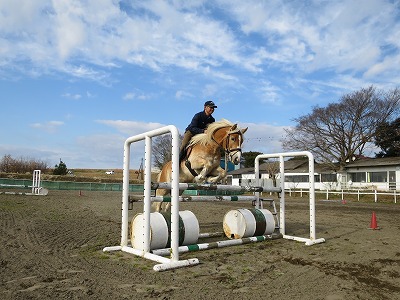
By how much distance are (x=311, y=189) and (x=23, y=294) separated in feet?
18.0

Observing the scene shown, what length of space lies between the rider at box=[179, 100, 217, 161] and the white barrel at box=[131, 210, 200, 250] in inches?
58.5

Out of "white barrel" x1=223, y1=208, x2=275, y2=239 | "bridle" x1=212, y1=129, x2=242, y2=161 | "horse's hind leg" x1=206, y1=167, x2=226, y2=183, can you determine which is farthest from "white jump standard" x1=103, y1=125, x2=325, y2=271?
"bridle" x1=212, y1=129, x2=242, y2=161

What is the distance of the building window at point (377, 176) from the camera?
110 ft

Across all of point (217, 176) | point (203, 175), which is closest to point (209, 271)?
point (203, 175)

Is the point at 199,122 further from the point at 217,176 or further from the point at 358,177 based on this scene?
the point at 358,177

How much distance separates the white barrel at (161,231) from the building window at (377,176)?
33882mm

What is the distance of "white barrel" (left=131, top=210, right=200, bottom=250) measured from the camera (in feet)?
16.5

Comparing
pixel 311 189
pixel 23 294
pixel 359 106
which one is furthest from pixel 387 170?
pixel 23 294

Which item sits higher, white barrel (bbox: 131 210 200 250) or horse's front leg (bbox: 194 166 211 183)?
horse's front leg (bbox: 194 166 211 183)

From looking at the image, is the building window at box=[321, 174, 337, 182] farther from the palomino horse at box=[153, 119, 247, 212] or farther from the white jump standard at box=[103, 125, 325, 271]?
the palomino horse at box=[153, 119, 247, 212]

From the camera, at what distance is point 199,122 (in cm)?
651

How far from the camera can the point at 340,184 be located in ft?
119

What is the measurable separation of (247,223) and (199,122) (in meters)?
2.23

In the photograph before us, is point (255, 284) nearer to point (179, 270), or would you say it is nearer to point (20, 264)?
point (179, 270)
